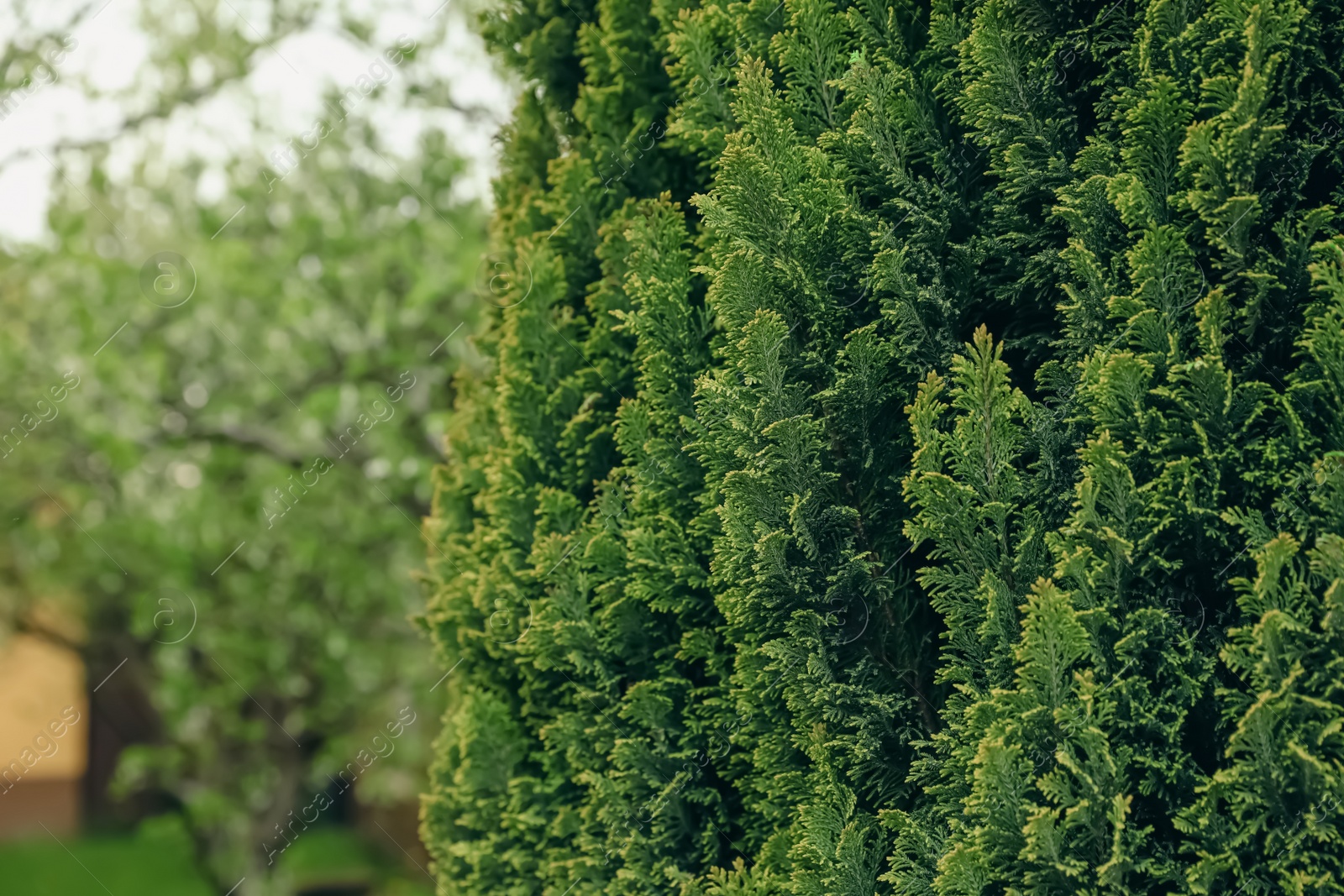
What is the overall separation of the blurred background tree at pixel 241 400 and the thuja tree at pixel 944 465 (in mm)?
4314

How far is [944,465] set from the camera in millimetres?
2770

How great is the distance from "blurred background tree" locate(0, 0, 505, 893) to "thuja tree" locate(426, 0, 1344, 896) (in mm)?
4314

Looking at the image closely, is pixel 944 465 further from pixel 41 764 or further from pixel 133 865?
pixel 41 764

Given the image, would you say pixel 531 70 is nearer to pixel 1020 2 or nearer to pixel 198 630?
pixel 1020 2

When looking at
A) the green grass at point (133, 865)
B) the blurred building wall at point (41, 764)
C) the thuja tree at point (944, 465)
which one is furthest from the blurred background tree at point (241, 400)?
the blurred building wall at point (41, 764)

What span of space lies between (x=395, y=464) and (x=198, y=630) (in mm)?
3059

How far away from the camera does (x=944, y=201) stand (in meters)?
2.82

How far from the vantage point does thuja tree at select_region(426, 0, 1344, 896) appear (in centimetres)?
235

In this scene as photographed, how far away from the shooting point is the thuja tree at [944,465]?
2350 millimetres

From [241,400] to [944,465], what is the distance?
7.22m

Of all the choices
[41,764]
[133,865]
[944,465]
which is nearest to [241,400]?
[944,465]

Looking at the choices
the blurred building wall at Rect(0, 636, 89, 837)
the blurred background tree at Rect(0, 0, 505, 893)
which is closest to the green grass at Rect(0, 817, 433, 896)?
the blurred building wall at Rect(0, 636, 89, 837)

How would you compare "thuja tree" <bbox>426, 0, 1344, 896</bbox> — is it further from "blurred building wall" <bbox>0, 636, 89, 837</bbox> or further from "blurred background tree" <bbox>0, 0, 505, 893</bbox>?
"blurred building wall" <bbox>0, 636, 89, 837</bbox>

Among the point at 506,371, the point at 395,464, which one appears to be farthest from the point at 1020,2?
the point at 395,464
